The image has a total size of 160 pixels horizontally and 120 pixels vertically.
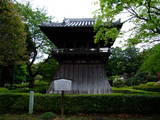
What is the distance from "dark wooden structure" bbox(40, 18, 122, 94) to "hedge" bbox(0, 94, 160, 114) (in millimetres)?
2509

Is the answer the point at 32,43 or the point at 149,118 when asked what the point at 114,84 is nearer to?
the point at 32,43

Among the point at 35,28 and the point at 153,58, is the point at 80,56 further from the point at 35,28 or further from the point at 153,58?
the point at 35,28

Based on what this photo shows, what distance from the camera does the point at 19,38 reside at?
1227 centimetres

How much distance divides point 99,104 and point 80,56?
4.61 meters

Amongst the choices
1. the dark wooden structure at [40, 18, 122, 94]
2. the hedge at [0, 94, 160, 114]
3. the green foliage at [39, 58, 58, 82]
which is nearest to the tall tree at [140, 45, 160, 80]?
the hedge at [0, 94, 160, 114]

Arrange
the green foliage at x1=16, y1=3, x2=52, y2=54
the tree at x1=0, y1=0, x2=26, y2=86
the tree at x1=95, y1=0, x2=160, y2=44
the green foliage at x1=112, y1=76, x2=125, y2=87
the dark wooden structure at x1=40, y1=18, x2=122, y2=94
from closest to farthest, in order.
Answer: the tree at x1=95, y1=0, x2=160, y2=44 → the tree at x1=0, y1=0, x2=26, y2=86 → the dark wooden structure at x1=40, y1=18, x2=122, y2=94 → the green foliage at x1=16, y1=3, x2=52, y2=54 → the green foliage at x1=112, y1=76, x2=125, y2=87

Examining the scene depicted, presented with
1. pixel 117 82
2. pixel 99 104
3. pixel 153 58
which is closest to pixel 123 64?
pixel 117 82

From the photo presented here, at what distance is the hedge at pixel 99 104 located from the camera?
9.15m

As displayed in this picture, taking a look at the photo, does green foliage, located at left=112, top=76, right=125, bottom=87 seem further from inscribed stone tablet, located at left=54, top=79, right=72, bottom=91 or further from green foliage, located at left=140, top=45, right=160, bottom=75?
inscribed stone tablet, located at left=54, top=79, right=72, bottom=91

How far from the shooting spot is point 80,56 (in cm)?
1245

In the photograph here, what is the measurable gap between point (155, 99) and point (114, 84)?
29.3 meters

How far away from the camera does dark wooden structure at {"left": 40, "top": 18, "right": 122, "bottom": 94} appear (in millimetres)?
11781

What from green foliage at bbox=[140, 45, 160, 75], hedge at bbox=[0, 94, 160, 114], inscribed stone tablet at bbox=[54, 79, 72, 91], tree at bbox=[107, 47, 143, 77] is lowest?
hedge at bbox=[0, 94, 160, 114]

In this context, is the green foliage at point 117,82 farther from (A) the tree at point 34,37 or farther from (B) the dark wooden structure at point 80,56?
(B) the dark wooden structure at point 80,56
